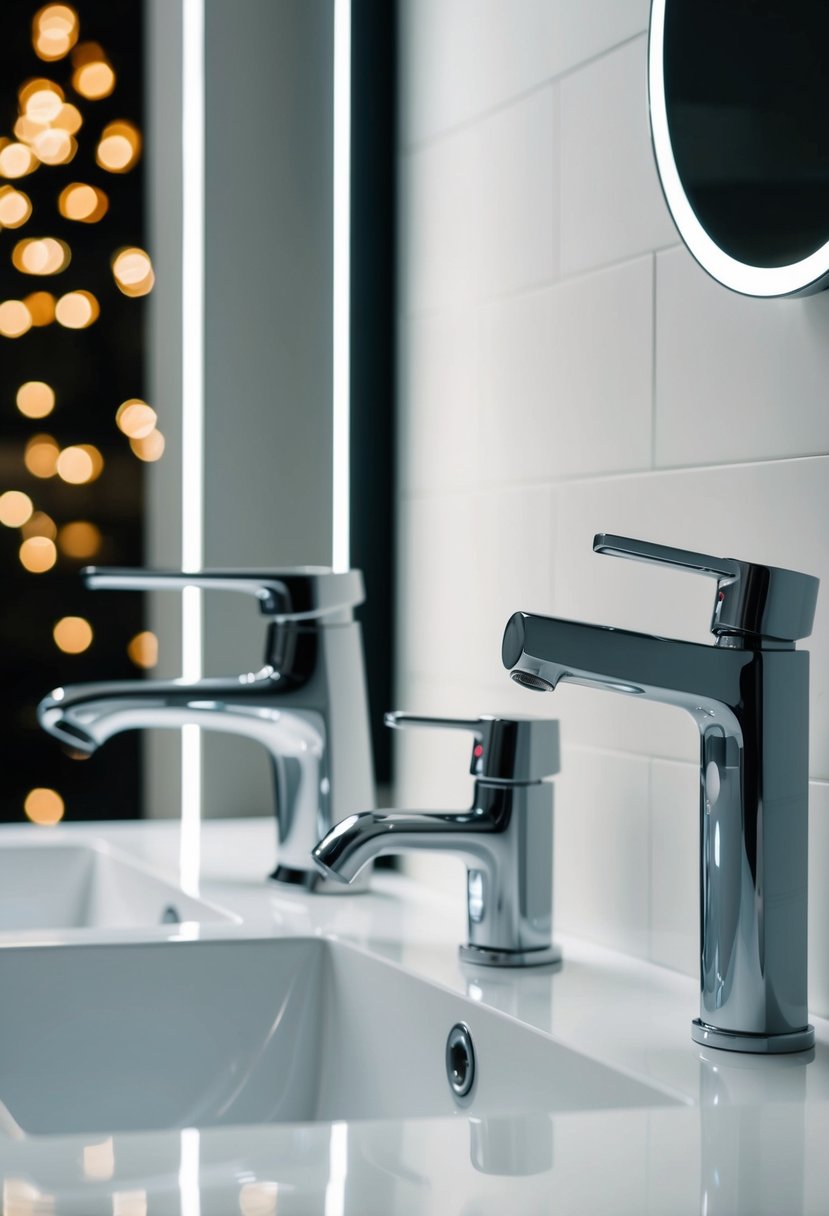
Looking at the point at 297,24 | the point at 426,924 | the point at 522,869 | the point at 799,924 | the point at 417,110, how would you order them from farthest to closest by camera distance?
the point at 297,24 → the point at 417,110 → the point at 426,924 → the point at 522,869 → the point at 799,924

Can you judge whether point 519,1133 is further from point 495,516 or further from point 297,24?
point 297,24

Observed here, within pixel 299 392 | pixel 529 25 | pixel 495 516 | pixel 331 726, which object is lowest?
pixel 331 726

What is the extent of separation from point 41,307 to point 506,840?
2.65ft

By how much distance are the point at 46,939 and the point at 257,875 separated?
0.26m

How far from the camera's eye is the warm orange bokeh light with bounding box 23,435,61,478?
1.33 metres

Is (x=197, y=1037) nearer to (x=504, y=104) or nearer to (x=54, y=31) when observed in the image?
(x=504, y=104)

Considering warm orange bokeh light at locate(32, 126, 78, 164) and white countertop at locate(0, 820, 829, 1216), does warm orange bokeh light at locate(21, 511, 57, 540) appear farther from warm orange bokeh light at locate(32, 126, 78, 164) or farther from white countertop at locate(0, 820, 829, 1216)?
white countertop at locate(0, 820, 829, 1216)

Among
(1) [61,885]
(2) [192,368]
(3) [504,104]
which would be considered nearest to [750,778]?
(3) [504,104]

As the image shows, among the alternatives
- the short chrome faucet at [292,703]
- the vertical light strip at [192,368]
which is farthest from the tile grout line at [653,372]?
the vertical light strip at [192,368]

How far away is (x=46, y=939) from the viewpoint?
763 millimetres

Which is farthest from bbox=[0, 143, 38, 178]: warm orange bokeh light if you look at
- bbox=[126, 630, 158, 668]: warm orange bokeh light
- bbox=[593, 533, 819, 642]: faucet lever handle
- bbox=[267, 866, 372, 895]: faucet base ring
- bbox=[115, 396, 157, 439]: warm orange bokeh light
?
bbox=[593, 533, 819, 642]: faucet lever handle

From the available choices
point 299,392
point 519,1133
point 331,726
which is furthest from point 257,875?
point 519,1133

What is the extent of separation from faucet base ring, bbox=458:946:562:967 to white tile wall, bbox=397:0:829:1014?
61mm

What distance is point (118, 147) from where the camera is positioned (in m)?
1.37
